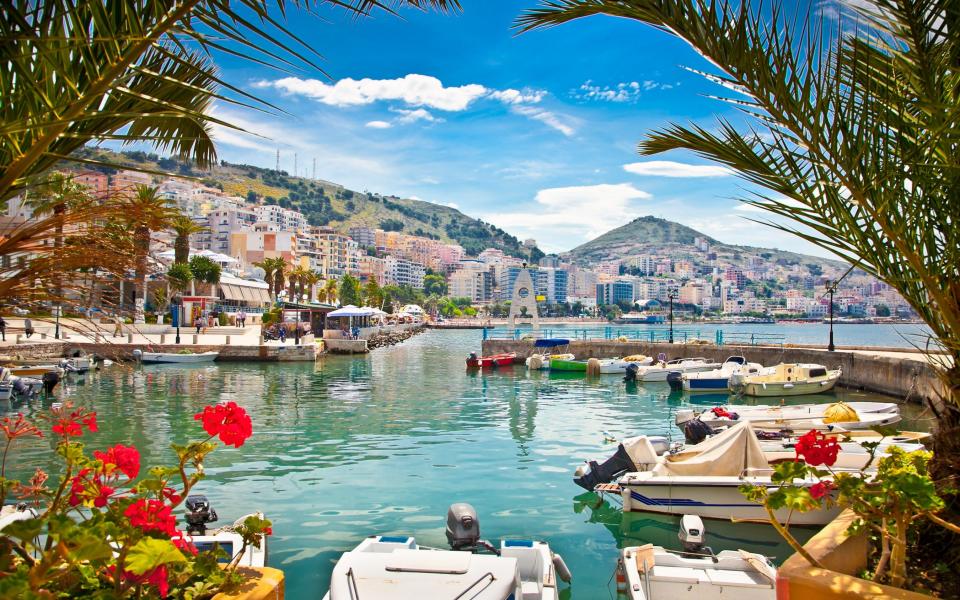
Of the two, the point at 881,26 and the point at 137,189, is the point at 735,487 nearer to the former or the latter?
the point at 881,26

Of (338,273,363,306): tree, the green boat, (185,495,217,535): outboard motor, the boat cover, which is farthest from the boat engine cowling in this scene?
(338,273,363,306): tree

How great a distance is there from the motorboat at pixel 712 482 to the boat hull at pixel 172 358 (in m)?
31.8

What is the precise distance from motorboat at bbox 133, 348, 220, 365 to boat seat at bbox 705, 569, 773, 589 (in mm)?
35088

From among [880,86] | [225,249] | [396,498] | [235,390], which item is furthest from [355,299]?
[880,86]

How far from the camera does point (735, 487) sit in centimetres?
1007

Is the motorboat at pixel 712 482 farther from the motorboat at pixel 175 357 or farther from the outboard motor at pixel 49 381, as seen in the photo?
the motorboat at pixel 175 357

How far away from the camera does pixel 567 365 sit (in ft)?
120

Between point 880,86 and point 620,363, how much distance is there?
31775 millimetres

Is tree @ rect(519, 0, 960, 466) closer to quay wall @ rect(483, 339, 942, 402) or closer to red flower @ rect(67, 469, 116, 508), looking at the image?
red flower @ rect(67, 469, 116, 508)

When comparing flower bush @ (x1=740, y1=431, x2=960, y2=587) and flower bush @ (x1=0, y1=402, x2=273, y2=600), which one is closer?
flower bush @ (x1=0, y1=402, x2=273, y2=600)

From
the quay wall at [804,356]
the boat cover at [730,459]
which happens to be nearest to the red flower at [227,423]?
the boat cover at [730,459]

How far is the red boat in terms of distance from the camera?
37716 millimetres

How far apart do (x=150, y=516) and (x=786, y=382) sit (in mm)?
27744

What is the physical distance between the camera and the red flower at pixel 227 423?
3229 millimetres
